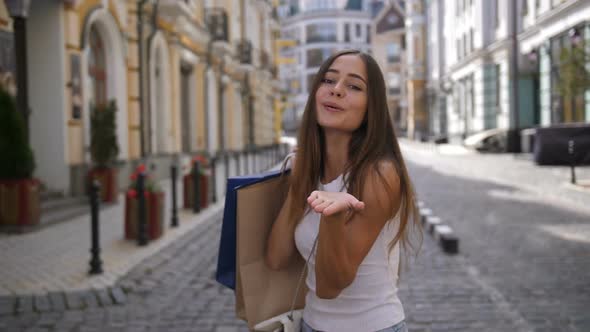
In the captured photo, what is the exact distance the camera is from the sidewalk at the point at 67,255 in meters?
5.27

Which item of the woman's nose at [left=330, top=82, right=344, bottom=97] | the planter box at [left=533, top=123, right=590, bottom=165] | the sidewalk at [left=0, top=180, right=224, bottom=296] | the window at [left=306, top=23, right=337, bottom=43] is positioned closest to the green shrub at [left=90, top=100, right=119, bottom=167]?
the sidewalk at [left=0, top=180, right=224, bottom=296]

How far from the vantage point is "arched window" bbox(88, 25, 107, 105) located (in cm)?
1227

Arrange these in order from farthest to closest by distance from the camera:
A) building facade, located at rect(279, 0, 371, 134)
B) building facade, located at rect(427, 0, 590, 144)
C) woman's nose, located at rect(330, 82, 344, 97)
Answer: building facade, located at rect(279, 0, 371, 134) → building facade, located at rect(427, 0, 590, 144) → woman's nose, located at rect(330, 82, 344, 97)

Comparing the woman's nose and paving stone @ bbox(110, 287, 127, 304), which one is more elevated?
the woman's nose

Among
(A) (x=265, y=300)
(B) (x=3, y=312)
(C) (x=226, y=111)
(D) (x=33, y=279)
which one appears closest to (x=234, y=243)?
(A) (x=265, y=300)

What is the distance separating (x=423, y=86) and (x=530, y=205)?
41814 millimetres

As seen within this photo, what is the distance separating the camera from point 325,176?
6.03 ft

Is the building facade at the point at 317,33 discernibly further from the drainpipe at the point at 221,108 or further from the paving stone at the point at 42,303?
the paving stone at the point at 42,303

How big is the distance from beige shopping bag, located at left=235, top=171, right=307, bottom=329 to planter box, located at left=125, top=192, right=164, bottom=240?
562 centimetres

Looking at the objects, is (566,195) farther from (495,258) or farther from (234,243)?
(234,243)

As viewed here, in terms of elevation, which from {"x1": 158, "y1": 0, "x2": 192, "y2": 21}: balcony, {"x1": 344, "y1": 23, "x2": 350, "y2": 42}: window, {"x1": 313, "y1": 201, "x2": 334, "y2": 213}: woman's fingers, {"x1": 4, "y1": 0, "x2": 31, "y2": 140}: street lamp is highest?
{"x1": 344, "y1": 23, "x2": 350, "y2": 42}: window

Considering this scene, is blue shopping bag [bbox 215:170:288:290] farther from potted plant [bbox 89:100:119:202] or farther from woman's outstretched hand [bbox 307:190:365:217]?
potted plant [bbox 89:100:119:202]

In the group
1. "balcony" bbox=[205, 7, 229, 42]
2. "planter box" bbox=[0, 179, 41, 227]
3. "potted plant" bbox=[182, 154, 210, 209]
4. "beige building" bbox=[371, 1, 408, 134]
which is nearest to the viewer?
"planter box" bbox=[0, 179, 41, 227]

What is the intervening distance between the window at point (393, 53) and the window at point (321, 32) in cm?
1182
